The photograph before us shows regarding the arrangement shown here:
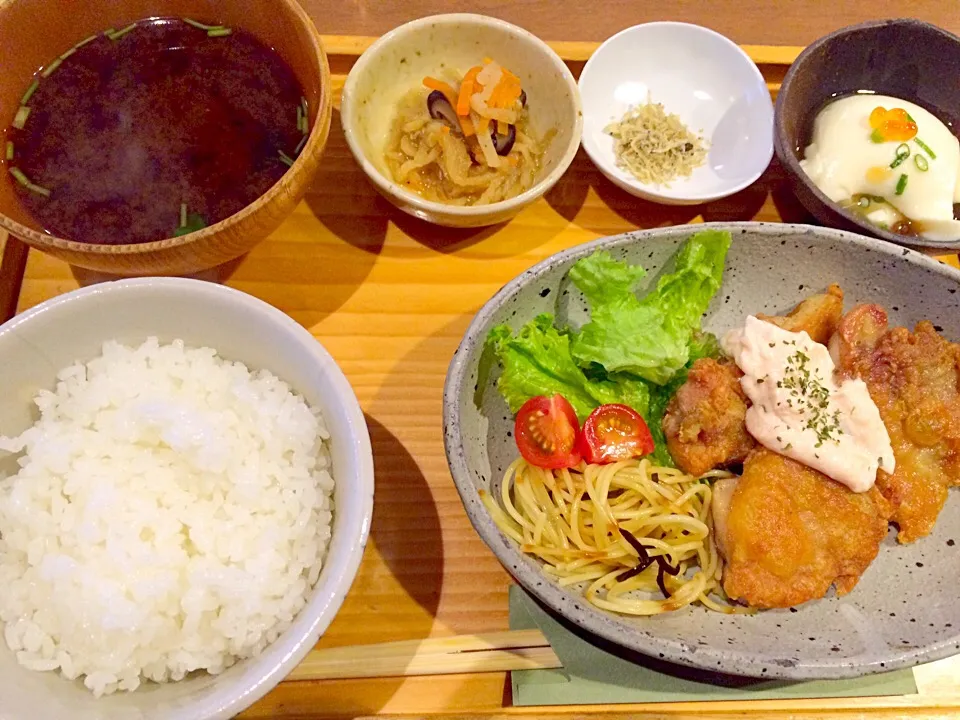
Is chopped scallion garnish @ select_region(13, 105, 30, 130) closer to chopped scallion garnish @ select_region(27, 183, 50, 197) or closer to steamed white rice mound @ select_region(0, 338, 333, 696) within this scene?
chopped scallion garnish @ select_region(27, 183, 50, 197)

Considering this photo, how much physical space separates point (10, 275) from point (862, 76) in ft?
10.4

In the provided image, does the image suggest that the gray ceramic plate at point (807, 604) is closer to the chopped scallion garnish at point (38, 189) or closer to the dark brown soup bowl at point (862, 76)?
the dark brown soup bowl at point (862, 76)

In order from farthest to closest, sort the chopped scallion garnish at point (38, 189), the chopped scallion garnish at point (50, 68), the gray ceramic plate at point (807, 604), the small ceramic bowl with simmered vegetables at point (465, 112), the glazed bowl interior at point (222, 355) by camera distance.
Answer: the small ceramic bowl with simmered vegetables at point (465, 112)
the chopped scallion garnish at point (50, 68)
the chopped scallion garnish at point (38, 189)
the gray ceramic plate at point (807, 604)
the glazed bowl interior at point (222, 355)

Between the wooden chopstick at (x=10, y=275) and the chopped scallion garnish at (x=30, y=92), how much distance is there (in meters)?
0.44

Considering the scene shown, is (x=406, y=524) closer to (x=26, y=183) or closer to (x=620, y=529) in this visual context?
(x=620, y=529)

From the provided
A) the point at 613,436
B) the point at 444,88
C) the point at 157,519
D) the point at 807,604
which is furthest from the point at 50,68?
the point at 807,604

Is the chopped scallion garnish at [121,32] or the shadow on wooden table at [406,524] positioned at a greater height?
the chopped scallion garnish at [121,32]

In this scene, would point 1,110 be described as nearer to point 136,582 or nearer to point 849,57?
point 136,582

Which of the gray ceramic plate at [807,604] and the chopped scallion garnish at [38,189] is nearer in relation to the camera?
the gray ceramic plate at [807,604]

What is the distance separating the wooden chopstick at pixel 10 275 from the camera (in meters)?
2.21

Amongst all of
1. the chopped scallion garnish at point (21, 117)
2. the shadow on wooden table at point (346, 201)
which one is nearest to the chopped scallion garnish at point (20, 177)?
the chopped scallion garnish at point (21, 117)

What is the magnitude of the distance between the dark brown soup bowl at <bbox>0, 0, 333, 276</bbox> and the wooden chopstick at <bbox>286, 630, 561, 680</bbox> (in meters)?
1.13

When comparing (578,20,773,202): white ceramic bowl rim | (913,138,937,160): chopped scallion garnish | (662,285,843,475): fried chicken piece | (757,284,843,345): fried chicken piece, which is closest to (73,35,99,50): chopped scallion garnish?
(578,20,773,202): white ceramic bowl rim

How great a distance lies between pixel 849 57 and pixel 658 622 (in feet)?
7.35
